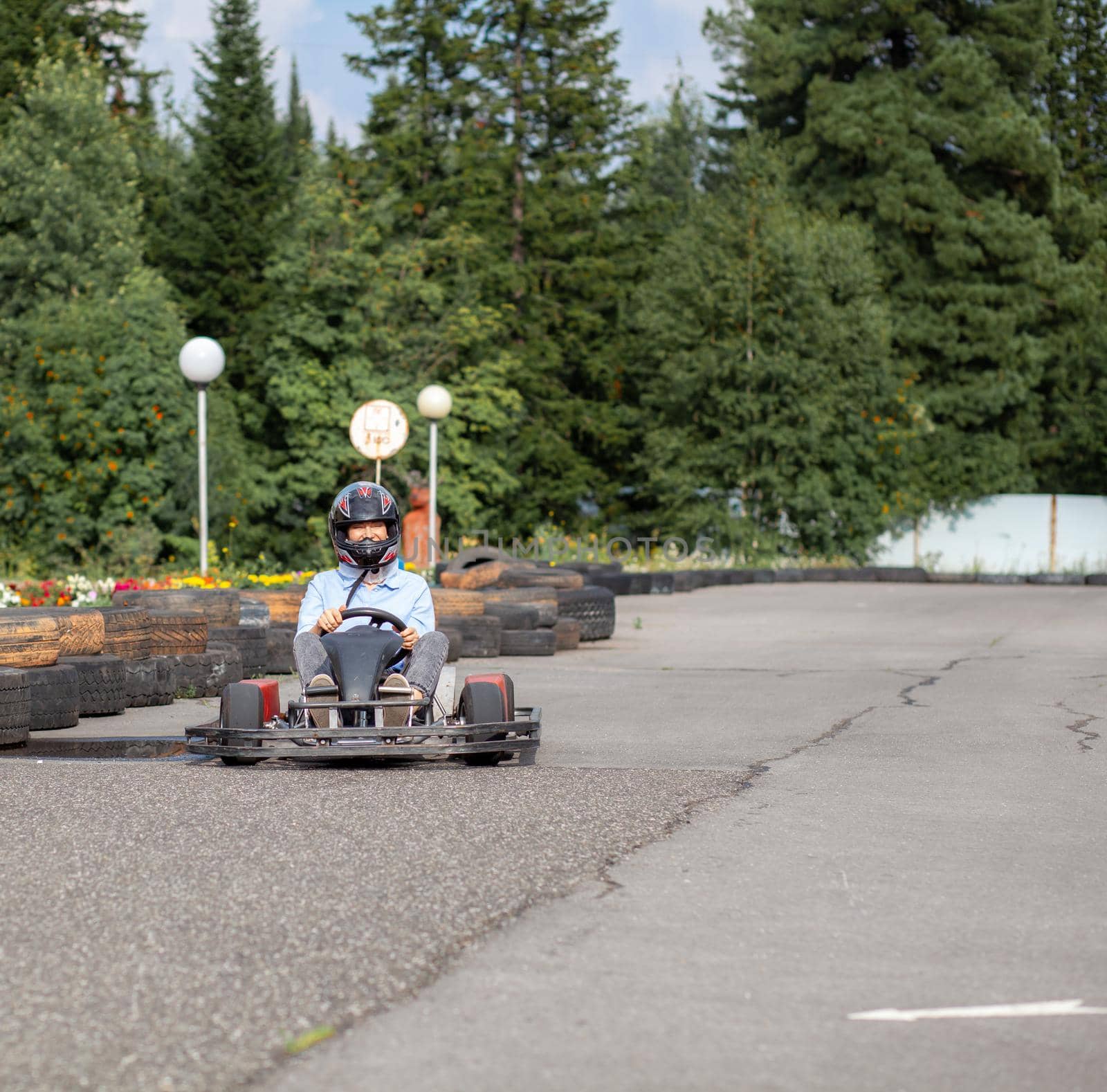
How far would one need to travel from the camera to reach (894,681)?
1355cm

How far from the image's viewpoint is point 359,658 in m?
8.25

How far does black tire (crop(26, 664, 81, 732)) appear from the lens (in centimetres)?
1004

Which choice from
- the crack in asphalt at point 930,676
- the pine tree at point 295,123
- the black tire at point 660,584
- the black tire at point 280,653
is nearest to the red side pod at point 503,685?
the crack in asphalt at point 930,676

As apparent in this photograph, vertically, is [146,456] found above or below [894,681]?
above

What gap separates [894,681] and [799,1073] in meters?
10.1

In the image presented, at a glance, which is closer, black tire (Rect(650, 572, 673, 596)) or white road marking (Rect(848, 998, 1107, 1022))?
white road marking (Rect(848, 998, 1107, 1022))

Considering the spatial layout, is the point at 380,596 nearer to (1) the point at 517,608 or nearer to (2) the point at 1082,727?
(2) the point at 1082,727

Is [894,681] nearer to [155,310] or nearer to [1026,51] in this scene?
[155,310]

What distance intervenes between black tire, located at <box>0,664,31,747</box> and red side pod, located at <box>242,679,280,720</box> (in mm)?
1575

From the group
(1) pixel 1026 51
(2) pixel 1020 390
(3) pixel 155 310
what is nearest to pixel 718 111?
(1) pixel 1026 51

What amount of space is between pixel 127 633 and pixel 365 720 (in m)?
3.99

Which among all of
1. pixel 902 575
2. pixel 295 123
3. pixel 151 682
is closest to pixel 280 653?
pixel 151 682

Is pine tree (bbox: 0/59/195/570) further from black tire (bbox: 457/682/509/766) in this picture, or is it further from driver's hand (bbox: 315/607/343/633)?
black tire (bbox: 457/682/509/766)

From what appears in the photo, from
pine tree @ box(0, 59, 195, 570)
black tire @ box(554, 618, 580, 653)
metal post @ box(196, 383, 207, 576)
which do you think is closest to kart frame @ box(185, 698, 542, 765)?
black tire @ box(554, 618, 580, 653)
